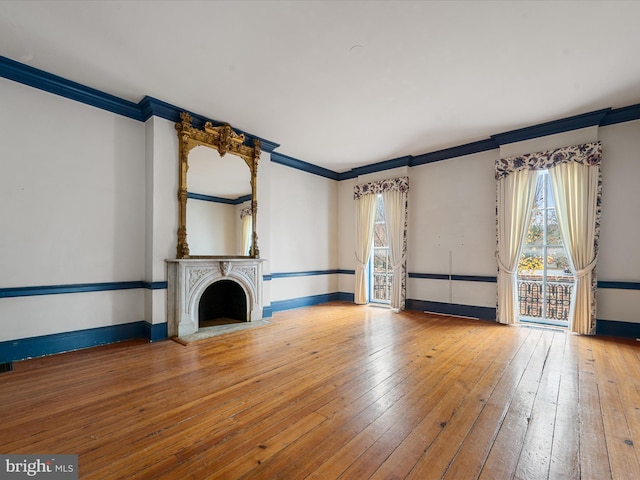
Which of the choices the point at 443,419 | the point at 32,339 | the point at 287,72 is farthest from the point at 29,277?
the point at 443,419

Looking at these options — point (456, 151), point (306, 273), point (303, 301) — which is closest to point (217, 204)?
point (306, 273)

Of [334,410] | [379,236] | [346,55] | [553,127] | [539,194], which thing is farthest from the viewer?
[379,236]

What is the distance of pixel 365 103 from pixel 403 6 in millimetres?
1479

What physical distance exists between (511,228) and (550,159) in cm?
110

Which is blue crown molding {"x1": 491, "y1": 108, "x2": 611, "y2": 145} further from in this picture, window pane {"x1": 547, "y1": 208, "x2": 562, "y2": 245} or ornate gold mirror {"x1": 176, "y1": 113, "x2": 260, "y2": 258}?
ornate gold mirror {"x1": 176, "y1": 113, "x2": 260, "y2": 258}

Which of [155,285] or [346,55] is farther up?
[346,55]

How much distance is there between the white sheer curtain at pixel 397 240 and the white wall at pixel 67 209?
13.9 feet

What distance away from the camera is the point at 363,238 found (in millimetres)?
6340

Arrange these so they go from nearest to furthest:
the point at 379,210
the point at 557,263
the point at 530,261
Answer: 1. the point at 557,263
2. the point at 530,261
3. the point at 379,210

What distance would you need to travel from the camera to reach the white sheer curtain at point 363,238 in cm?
625

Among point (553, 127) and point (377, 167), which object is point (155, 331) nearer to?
point (377, 167)

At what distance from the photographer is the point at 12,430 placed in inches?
72.2

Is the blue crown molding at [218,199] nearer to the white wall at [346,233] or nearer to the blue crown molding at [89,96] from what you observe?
the blue crown molding at [89,96]

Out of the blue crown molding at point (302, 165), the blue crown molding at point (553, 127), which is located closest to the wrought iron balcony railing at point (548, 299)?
the blue crown molding at point (553, 127)
